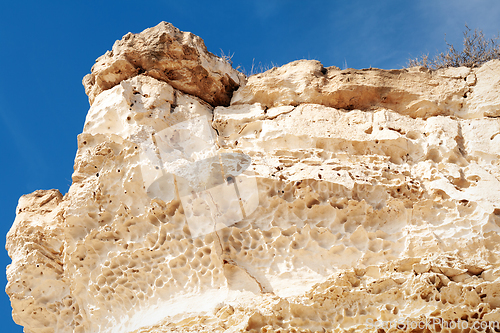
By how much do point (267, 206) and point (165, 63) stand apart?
2.31 metres

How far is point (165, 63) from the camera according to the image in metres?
5.95

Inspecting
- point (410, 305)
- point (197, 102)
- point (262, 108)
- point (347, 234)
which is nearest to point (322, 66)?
point (262, 108)

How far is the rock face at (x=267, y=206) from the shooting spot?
405 centimetres

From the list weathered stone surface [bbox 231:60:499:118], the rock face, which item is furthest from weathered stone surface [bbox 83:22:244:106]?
weathered stone surface [bbox 231:60:499:118]

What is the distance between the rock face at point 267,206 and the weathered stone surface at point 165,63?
0.02m

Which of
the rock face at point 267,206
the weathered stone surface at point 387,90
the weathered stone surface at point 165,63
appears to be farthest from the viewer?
the weathered stone surface at point 165,63

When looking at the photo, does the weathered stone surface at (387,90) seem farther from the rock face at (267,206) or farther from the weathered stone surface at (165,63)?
the weathered stone surface at (165,63)

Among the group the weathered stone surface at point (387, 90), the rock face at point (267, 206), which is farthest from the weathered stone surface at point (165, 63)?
the weathered stone surface at point (387, 90)

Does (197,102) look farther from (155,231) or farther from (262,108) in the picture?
(155,231)

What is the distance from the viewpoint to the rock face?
4051 mm

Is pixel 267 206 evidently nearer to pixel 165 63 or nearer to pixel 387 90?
pixel 387 90

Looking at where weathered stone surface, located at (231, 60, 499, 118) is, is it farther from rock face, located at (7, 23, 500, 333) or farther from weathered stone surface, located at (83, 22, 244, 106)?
weathered stone surface, located at (83, 22, 244, 106)

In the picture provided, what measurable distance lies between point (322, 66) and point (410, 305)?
335cm

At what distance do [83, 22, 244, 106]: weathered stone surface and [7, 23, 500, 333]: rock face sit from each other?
2cm
